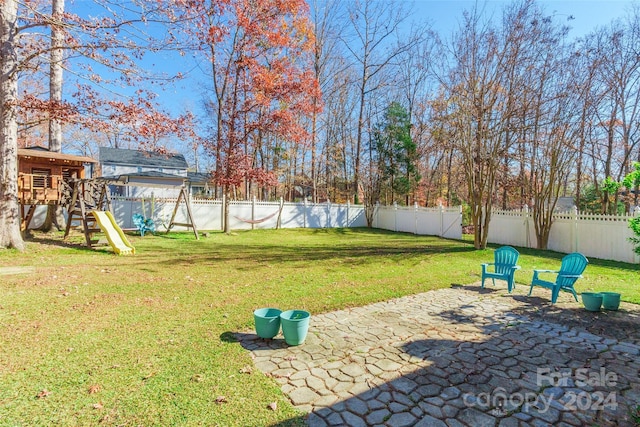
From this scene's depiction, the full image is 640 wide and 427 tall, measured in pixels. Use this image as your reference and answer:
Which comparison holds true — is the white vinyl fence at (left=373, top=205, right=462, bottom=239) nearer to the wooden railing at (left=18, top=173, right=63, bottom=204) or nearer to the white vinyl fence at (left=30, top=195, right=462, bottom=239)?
the white vinyl fence at (left=30, top=195, right=462, bottom=239)

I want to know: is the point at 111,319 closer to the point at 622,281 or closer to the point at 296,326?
the point at 296,326

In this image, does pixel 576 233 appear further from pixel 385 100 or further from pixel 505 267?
pixel 385 100

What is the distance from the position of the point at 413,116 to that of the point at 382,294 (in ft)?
59.4

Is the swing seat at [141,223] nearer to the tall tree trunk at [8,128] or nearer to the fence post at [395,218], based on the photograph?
the tall tree trunk at [8,128]

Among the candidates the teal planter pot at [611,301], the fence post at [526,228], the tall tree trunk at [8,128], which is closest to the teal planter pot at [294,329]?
the teal planter pot at [611,301]

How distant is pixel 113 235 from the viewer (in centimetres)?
888

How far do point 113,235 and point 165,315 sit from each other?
19.7ft

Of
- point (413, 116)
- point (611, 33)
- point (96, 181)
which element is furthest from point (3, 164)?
point (413, 116)

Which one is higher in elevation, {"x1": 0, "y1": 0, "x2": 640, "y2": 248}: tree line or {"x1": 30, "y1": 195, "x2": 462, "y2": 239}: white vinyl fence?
{"x1": 0, "y1": 0, "x2": 640, "y2": 248}: tree line

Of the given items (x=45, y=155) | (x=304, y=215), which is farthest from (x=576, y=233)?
(x=45, y=155)

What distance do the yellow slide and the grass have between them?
381 millimetres

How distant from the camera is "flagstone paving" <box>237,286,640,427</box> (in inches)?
88.6

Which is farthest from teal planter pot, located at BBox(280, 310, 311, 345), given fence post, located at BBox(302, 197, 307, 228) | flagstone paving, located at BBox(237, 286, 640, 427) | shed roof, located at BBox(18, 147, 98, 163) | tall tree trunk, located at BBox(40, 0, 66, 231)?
fence post, located at BBox(302, 197, 307, 228)

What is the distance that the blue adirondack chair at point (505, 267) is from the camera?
5.61 m
